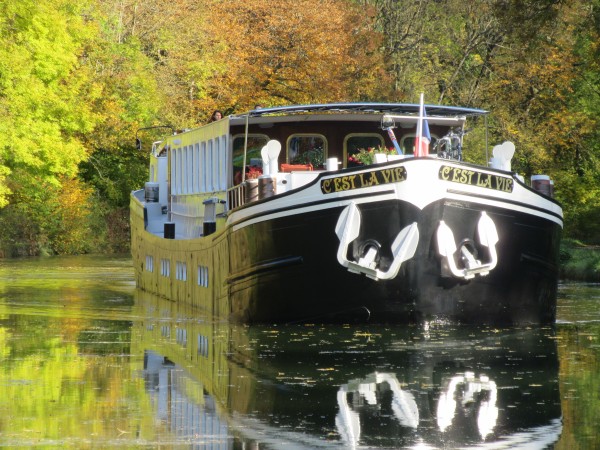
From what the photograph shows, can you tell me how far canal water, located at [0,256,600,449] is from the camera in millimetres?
9867

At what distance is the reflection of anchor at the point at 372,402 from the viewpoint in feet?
33.4

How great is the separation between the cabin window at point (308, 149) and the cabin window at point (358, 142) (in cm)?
34

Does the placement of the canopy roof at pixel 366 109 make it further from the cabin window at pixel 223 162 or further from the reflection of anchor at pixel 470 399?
the reflection of anchor at pixel 470 399

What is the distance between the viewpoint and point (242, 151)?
70.9 ft

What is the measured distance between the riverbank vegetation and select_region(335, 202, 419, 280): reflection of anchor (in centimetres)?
2758

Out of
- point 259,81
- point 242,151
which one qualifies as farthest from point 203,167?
point 259,81

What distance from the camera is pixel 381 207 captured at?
17172 mm

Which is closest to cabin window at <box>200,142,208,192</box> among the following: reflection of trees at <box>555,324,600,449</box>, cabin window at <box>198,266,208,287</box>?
cabin window at <box>198,266,208,287</box>

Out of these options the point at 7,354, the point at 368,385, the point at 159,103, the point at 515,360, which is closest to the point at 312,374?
the point at 368,385

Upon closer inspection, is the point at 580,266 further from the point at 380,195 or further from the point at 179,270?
the point at 380,195

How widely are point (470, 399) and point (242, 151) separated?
1052cm

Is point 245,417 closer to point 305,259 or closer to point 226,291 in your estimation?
point 305,259

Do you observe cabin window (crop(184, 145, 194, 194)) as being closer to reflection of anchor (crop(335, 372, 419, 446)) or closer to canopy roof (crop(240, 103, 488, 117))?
canopy roof (crop(240, 103, 488, 117))

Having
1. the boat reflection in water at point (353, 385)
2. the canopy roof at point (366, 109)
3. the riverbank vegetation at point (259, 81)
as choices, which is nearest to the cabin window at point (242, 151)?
the canopy roof at point (366, 109)
